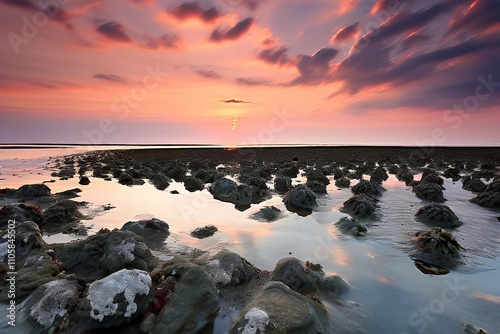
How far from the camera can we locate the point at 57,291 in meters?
5.25

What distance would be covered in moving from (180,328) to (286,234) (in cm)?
616

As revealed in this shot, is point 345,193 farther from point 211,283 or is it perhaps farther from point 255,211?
point 211,283

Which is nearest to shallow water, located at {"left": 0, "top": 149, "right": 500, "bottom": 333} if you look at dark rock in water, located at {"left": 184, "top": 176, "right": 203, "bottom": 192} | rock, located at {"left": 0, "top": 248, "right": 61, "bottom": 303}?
rock, located at {"left": 0, "top": 248, "right": 61, "bottom": 303}

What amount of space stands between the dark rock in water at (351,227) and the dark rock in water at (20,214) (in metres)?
12.1

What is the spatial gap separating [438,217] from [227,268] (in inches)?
395

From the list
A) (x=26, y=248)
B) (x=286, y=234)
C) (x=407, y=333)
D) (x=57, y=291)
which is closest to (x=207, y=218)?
(x=286, y=234)

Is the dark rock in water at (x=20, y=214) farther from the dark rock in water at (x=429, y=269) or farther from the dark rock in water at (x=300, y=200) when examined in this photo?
the dark rock in water at (x=429, y=269)

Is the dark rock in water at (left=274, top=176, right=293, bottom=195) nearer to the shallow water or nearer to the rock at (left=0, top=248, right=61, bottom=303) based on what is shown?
the shallow water

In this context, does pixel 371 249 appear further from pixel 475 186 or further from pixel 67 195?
pixel 67 195

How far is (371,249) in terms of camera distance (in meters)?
8.83

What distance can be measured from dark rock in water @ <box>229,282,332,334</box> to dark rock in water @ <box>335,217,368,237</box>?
5.28m

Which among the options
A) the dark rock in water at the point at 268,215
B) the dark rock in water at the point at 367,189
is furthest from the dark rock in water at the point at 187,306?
the dark rock in water at the point at 367,189

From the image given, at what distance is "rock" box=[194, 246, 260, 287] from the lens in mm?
6523

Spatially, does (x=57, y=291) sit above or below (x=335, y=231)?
above
